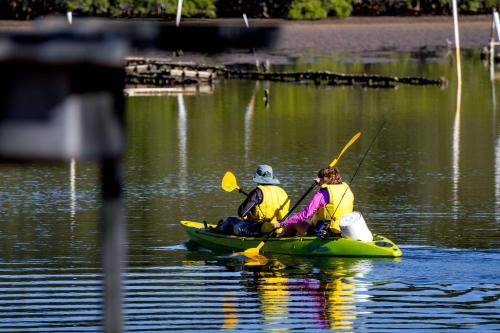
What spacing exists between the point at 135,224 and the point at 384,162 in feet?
41.6

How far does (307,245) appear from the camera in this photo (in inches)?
929

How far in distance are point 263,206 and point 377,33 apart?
76.9 meters

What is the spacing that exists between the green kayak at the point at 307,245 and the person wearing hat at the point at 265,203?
1.12 feet

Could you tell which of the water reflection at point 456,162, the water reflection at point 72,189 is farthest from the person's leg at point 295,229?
the water reflection at point 456,162

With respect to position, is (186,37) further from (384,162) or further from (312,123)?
(312,123)

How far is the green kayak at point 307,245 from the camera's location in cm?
2288

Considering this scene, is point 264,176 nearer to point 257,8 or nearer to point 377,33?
point 377,33

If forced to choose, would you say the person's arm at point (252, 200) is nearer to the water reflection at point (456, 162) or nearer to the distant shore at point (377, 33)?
the water reflection at point (456, 162)

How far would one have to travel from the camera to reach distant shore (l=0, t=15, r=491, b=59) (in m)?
95.1

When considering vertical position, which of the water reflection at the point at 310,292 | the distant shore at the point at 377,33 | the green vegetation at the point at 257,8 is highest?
the green vegetation at the point at 257,8

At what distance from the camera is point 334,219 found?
23.4m

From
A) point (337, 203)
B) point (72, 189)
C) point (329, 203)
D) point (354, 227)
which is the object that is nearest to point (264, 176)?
point (329, 203)

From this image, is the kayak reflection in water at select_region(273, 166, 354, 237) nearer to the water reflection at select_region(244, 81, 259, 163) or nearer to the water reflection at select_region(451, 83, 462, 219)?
the water reflection at select_region(451, 83, 462, 219)

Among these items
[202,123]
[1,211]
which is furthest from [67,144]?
[202,123]
